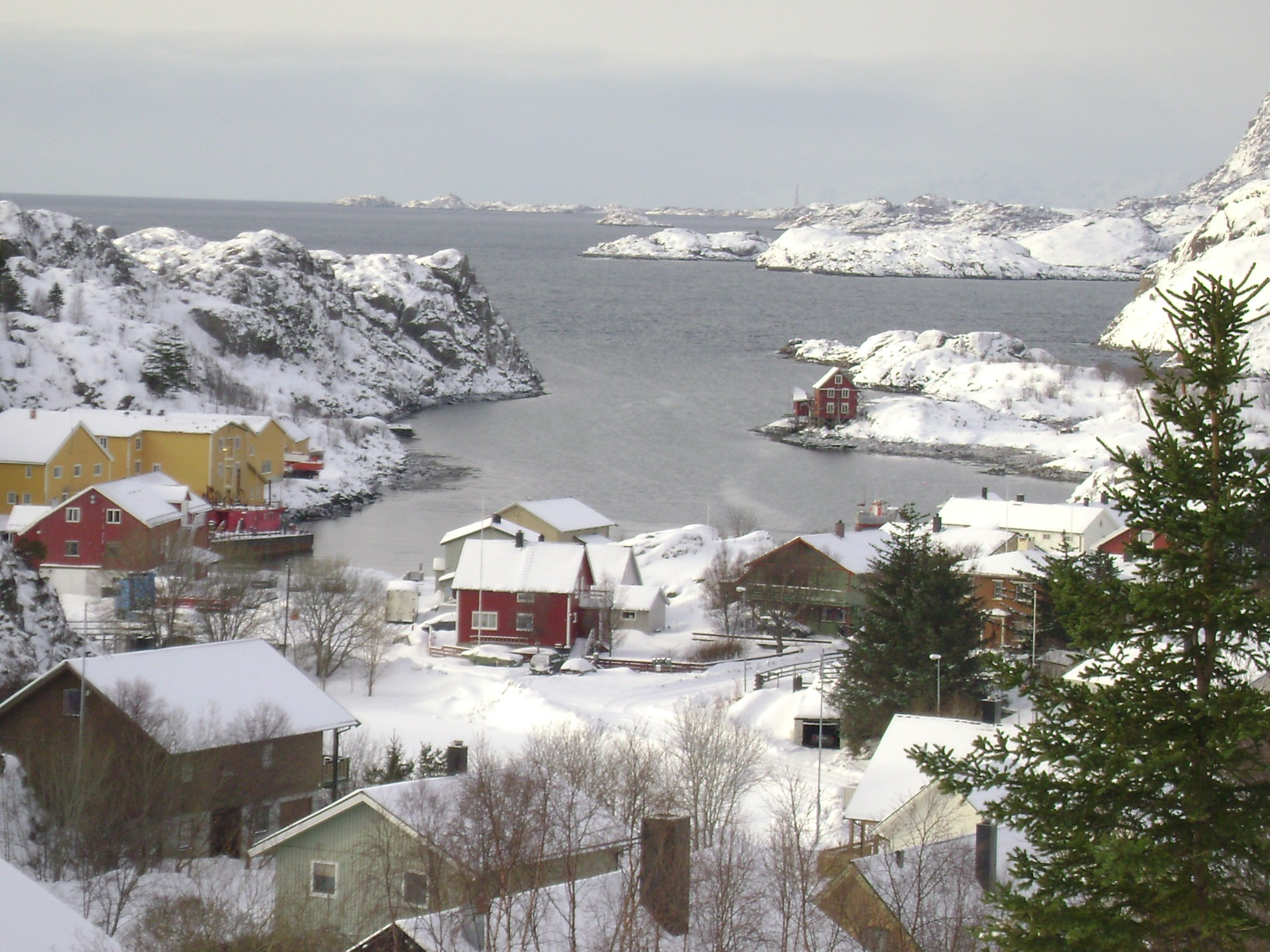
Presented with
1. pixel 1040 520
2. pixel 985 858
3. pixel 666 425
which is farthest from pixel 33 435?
pixel 985 858

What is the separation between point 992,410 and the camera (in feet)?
208

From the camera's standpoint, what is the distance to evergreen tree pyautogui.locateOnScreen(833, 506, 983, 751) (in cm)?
1825

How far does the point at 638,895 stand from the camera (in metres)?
9.36

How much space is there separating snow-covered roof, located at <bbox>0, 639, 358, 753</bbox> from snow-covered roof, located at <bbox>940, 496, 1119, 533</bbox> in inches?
833

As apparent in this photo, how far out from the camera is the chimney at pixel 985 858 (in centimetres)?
1039

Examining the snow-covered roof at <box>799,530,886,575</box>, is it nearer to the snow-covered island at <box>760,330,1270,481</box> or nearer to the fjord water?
the fjord water

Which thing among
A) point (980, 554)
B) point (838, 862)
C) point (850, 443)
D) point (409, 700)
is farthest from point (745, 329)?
point (838, 862)

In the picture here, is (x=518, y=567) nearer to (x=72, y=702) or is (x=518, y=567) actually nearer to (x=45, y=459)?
(x=72, y=702)

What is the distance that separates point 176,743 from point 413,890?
170 inches

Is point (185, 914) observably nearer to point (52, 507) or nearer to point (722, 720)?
point (722, 720)

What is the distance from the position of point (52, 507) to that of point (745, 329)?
75.0 m

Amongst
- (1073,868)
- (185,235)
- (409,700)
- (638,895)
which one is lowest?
(409,700)

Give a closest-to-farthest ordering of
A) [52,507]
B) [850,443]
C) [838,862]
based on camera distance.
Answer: [838,862] → [52,507] → [850,443]

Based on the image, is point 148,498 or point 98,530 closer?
point 98,530
